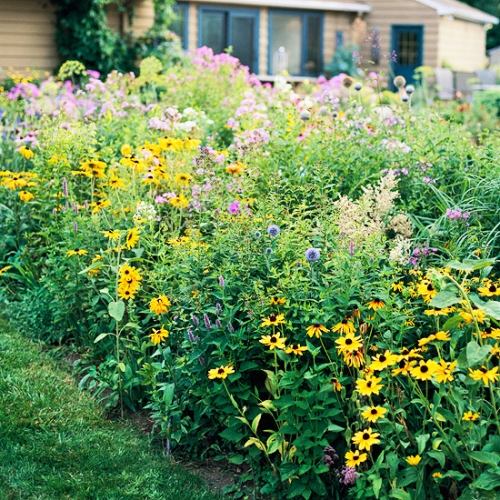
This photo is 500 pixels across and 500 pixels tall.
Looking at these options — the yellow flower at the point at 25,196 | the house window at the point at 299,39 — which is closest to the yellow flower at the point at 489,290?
the yellow flower at the point at 25,196

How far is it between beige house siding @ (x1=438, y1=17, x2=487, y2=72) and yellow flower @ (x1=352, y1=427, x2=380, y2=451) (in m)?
20.6

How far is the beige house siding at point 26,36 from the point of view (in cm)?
1445

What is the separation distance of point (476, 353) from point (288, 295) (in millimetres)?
877

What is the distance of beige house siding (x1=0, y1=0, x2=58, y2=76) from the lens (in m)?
14.5

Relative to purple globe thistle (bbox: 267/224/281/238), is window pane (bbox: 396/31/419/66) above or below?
above

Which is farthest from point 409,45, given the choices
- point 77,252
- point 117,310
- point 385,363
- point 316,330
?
point 385,363

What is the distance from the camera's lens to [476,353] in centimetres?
313

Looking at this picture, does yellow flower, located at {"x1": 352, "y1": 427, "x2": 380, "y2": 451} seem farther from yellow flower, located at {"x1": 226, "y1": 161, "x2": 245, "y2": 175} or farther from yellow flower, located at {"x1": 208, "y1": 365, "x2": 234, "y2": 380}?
yellow flower, located at {"x1": 226, "y1": 161, "x2": 245, "y2": 175}

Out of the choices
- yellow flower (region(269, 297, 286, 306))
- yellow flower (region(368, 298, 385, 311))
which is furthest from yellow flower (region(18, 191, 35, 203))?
yellow flower (region(368, 298, 385, 311))

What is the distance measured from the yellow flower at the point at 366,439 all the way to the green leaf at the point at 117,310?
1.46 m

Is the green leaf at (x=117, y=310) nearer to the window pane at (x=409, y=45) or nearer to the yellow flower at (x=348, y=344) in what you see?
the yellow flower at (x=348, y=344)

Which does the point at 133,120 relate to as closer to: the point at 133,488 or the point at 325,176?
the point at 325,176

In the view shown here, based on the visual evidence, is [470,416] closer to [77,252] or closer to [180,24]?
[77,252]

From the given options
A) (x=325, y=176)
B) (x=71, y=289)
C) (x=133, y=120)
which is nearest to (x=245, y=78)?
(x=133, y=120)
